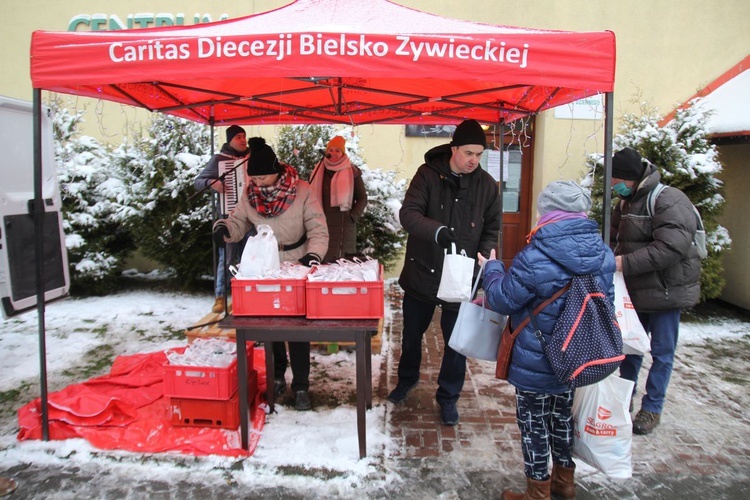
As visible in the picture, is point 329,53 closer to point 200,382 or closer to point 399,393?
point 200,382

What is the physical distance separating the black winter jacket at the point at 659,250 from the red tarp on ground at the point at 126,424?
2738mm

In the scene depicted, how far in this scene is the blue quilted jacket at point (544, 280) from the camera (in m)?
2.45

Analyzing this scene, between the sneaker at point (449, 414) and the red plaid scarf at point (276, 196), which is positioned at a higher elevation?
the red plaid scarf at point (276, 196)

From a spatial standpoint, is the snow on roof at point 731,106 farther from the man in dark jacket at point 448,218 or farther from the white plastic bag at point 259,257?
the white plastic bag at point 259,257

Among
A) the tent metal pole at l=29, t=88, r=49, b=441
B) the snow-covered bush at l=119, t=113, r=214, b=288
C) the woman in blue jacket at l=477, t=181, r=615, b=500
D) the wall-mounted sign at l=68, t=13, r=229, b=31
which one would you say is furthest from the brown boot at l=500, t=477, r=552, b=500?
the wall-mounted sign at l=68, t=13, r=229, b=31

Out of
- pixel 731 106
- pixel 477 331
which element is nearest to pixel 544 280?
pixel 477 331

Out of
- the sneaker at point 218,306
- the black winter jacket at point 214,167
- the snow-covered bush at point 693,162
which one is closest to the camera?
the black winter jacket at point 214,167

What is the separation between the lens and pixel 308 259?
148 inches

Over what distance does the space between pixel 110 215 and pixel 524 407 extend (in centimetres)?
617

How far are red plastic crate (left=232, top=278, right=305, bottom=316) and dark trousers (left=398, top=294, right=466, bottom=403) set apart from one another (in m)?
1.00

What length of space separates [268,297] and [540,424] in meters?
1.67

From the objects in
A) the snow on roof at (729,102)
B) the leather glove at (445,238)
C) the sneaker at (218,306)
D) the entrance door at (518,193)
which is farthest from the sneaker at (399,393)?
the snow on roof at (729,102)

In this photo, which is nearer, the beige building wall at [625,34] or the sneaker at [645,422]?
the sneaker at [645,422]

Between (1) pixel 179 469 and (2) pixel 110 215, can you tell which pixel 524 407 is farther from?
(2) pixel 110 215
